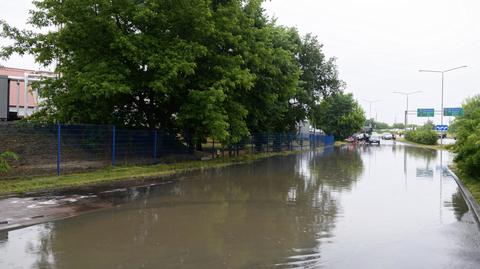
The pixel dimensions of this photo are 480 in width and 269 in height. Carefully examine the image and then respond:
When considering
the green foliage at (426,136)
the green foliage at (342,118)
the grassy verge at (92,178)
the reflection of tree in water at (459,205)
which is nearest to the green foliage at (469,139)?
the reflection of tree in water at (459,205)

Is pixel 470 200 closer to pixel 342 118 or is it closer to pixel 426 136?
pixel 426 136

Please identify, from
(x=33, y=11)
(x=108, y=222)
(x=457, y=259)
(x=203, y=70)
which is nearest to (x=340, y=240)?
(x=457, y=259)

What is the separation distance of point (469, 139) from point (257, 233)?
35.6 ft

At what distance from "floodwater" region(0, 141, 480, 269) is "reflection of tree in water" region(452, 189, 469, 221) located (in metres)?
0.02

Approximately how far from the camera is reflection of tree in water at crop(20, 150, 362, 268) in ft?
21.0

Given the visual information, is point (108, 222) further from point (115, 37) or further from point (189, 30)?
point (189, 30)

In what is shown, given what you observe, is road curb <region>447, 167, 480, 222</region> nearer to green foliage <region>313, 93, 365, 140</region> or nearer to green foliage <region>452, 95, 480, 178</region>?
green foliage <region>452, 95, 480, 178</region>

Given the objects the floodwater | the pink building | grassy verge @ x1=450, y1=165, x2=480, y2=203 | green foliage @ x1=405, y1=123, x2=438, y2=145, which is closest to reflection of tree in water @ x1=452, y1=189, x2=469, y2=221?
the floodwater

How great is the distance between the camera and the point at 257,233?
812 centimetres

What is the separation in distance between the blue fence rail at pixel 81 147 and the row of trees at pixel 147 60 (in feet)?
4.48

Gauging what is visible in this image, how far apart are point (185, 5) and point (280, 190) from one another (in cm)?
991

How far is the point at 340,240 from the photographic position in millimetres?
7715

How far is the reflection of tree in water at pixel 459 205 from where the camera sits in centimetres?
1059

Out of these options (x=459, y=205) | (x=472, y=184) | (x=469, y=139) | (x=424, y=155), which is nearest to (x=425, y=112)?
(x=424, y=155)
